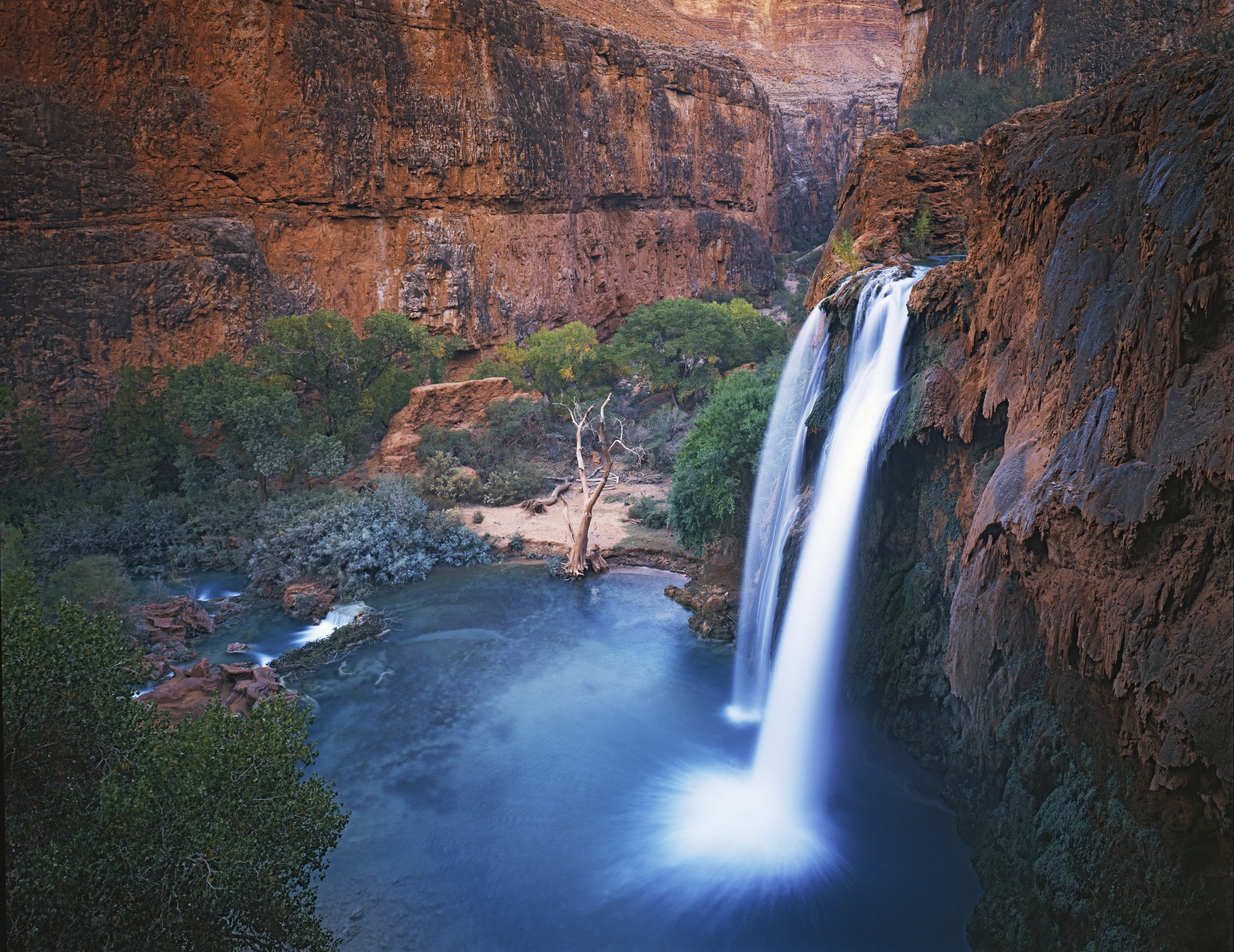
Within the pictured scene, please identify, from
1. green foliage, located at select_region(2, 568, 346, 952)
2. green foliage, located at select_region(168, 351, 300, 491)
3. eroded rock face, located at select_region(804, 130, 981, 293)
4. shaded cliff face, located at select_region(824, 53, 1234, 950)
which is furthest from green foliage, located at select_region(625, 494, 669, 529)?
green foliage, located at select_region(2, 568, 346, 952)

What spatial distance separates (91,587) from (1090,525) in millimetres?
16546

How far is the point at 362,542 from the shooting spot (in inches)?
828

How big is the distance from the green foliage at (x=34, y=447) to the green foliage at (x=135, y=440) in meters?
1.56

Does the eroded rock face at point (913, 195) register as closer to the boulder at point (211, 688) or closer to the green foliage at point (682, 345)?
the boulder at point (211, 688)

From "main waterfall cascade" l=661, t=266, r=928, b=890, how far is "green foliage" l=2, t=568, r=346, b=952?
537 cm

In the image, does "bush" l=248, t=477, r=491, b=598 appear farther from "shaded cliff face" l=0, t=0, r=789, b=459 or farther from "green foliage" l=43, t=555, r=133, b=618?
"shaded cliff face" l=0, t=0, r=789, b=459

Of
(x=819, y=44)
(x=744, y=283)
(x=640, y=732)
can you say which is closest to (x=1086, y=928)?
(x=640, y=732)

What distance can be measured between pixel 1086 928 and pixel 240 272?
110ft

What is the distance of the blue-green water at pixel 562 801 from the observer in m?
9.07

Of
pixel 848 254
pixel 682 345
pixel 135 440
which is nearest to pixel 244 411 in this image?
pixel 135 440

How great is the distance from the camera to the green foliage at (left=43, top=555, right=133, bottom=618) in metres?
14.8

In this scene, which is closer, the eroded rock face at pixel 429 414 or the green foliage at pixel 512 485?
the green foliage at pixel 512 485

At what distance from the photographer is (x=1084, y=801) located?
7.30 m

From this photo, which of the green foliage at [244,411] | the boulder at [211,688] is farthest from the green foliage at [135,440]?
the boulder at [211,688]
